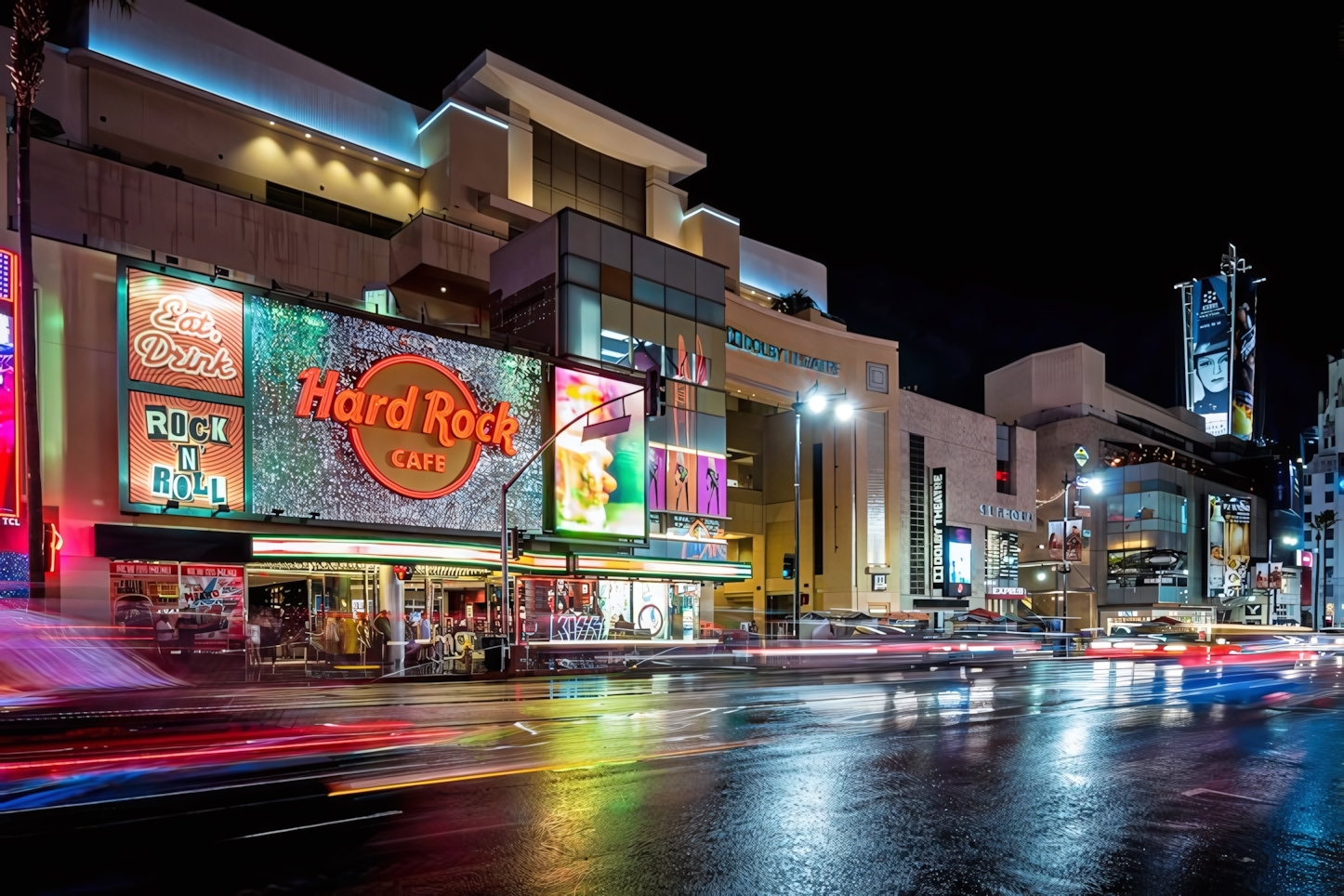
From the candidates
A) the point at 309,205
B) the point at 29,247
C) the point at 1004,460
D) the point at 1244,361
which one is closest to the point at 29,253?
the point at 29,247

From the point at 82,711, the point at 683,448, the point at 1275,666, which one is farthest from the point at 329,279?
the point at 1275,666

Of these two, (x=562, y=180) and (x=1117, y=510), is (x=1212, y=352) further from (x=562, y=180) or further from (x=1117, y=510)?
(x=562, y=180)

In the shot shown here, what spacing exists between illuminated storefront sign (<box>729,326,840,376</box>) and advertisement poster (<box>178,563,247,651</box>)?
2976 centimetres

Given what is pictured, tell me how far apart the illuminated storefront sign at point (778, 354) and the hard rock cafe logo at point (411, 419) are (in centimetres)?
1995

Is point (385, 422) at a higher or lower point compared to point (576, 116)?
lower

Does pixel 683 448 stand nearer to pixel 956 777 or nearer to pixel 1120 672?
pixel 1120 672

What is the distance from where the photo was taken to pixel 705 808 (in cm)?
894

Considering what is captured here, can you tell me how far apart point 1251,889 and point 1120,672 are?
26.8m

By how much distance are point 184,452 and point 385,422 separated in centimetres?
624

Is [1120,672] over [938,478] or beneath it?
beneath

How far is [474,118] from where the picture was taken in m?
46.5

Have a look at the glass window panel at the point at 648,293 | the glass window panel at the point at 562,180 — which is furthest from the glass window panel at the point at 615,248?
the glass window panel at the point at 562,180

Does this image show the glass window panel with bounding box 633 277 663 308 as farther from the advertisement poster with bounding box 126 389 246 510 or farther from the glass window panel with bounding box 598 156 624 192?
the advertisement poster with bounding box 126 389 246 510

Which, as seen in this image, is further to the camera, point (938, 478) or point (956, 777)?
point (938, 478)
